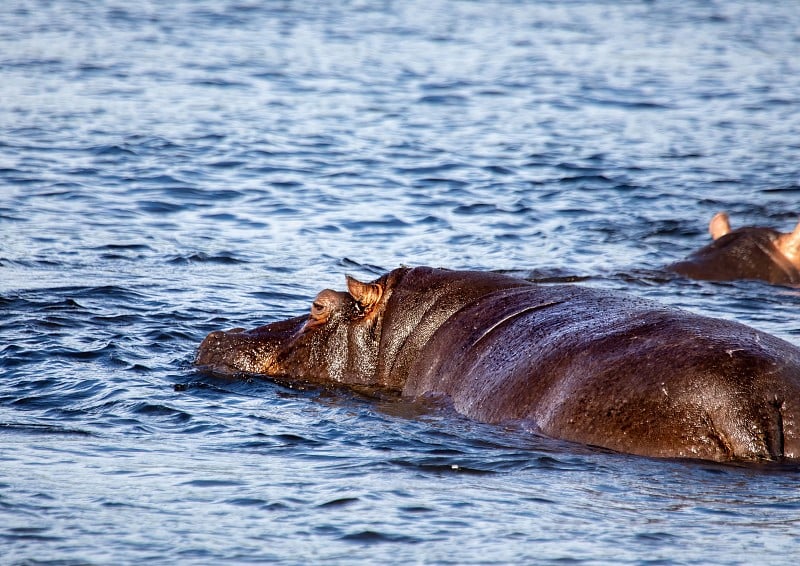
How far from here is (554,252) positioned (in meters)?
12.9

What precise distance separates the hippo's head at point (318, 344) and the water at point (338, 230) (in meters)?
0.19

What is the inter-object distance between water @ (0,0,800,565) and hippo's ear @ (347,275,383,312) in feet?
2.05

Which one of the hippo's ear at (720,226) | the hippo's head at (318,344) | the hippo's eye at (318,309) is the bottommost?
the hippo's head at (318,344)

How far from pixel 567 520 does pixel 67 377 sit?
4.00 meters

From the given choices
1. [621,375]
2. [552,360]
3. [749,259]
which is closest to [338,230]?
[749,259]

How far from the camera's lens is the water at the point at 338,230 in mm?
5391

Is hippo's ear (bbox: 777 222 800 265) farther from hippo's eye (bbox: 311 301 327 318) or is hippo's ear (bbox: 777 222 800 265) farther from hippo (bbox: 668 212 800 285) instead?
hippo's eye (bbox: 311 301 327 318)

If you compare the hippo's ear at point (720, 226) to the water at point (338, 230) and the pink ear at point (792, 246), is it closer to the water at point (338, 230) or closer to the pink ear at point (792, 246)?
the water at point (338, 230)

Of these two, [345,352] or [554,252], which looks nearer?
[345,352]

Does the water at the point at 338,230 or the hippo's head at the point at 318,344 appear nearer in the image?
the water at the point at 338,230

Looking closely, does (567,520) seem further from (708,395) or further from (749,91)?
(749,91)

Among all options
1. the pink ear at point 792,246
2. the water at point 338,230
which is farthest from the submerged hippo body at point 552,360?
the pink ear at point 792,246

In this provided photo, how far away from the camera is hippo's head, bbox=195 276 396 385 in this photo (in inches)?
306

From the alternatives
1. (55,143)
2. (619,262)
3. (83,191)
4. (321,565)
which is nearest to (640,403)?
(321,565)
